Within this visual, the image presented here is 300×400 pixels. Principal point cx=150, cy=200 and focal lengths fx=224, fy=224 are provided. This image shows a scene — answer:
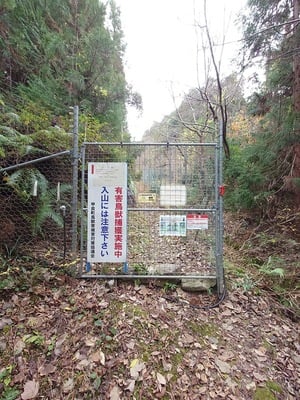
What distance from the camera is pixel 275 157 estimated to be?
Answer: 514 centimetres

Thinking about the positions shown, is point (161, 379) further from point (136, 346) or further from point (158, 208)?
point (158, 208)

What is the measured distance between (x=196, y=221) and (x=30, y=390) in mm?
2367

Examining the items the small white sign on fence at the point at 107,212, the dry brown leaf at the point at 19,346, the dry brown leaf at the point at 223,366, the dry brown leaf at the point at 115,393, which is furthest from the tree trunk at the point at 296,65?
the dry brown leaf at the point at 19,346

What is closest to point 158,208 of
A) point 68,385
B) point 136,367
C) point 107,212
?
point 107,212

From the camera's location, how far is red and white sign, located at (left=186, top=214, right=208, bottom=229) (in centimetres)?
298

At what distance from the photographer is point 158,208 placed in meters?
3.00

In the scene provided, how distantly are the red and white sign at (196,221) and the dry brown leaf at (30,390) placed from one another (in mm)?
2206

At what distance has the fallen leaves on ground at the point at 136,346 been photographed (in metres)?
1.99

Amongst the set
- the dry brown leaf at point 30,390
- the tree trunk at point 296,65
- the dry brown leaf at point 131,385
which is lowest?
the dry brown leaf at point 131,385

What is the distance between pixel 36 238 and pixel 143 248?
157 cm

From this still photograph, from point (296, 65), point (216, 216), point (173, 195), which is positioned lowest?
point (216, 216)

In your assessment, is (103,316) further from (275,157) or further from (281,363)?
(275,157)

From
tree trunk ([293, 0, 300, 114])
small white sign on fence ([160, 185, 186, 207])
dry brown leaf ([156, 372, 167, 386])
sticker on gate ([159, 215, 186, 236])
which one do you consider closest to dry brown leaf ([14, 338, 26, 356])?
dry brown leaf ([156, 372, 167, 386])

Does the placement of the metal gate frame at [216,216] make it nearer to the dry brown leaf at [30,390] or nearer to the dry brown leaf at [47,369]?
the dry brown leaf at [47,369]
